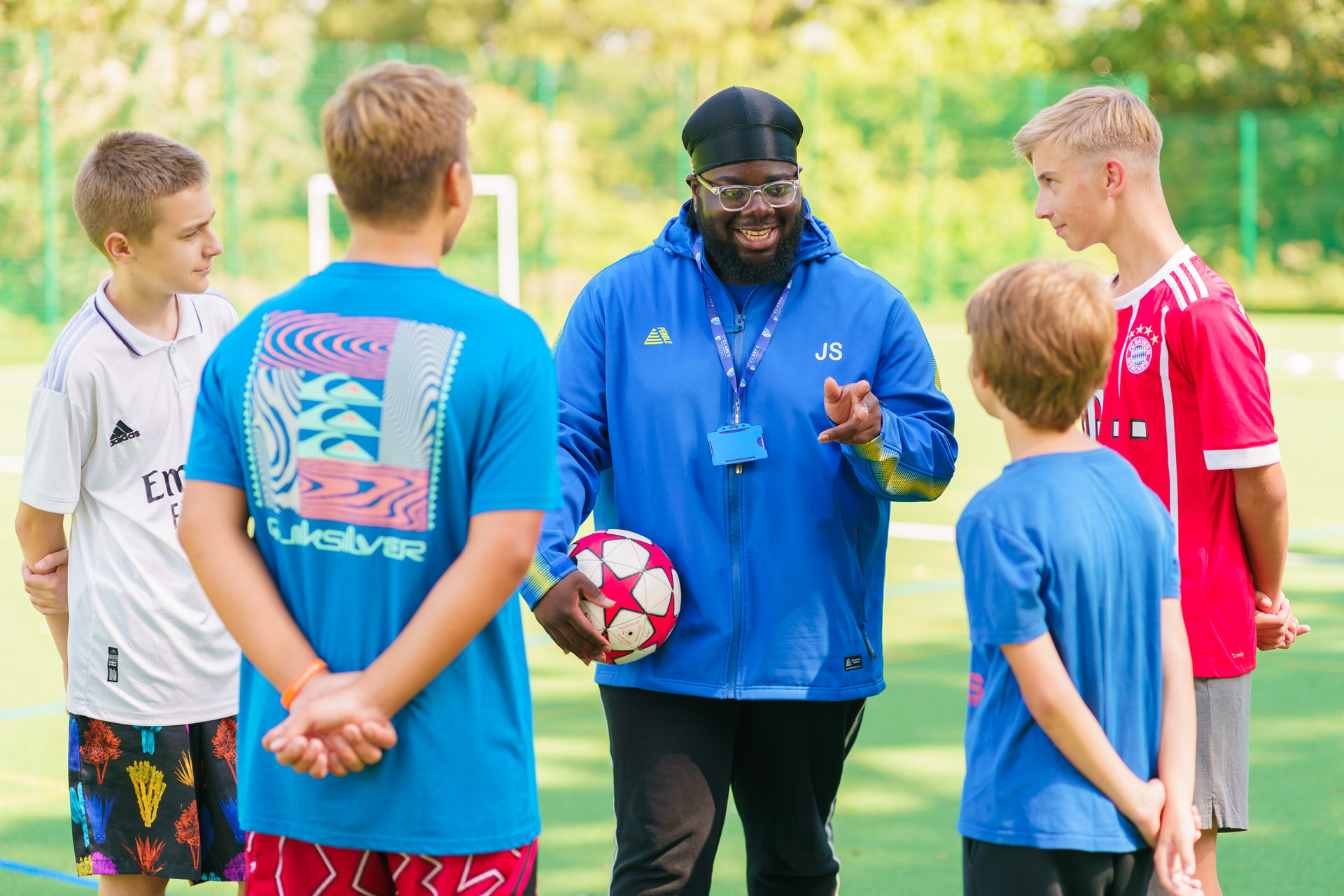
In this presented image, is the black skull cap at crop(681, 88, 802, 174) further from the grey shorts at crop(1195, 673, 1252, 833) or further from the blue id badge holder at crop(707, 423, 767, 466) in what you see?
the grey shorts at crop(1195, 673, 1252, 833)

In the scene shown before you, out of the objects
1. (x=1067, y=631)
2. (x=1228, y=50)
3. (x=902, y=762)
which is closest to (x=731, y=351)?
(x=1067, y=631)

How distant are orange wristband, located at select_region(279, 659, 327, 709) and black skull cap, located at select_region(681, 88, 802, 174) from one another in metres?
1.56

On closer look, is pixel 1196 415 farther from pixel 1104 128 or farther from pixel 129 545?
pixel 129 545

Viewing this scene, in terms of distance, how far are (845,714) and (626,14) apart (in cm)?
4200

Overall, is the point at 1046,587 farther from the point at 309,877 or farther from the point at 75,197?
the point at 75,197

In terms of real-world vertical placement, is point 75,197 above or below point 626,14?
below

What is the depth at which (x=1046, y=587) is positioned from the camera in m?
2.35

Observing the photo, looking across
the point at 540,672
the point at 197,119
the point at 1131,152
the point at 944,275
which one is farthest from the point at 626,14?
the point at 1131,152

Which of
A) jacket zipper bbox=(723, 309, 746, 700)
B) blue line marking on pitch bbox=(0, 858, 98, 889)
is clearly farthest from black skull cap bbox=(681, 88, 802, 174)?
blue line marking on pitch bbox=(0, 858, 98, 889)

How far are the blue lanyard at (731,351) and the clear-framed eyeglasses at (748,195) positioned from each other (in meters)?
0.19

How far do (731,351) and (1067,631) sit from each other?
1159mm

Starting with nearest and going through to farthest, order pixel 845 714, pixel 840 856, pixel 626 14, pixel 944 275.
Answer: pixel 845 714 → pixel 840 856 → pixel 944 275 → pixel 626 14

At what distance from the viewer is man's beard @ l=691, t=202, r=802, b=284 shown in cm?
325

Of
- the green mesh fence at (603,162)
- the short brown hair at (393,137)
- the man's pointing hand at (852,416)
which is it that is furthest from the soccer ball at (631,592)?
the green mesh fence at (603,162)
